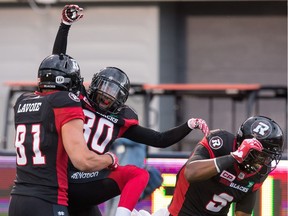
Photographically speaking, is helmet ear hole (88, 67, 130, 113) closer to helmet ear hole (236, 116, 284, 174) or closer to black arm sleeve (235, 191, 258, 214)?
helmet ear hole (236, 116, 284, 174)

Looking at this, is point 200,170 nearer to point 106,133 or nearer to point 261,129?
point 261,129

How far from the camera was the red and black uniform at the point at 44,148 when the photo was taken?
183 inches

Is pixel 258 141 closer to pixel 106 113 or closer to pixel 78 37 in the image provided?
pixel 106 113

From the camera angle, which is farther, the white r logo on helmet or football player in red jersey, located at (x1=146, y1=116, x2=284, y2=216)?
the white r logo on helmet

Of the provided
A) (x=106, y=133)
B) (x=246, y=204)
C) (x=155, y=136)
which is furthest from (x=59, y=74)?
(x=246, y=204)

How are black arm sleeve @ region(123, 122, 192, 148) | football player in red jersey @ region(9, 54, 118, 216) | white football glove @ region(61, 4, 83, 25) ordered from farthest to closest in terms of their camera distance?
1. white football glove @ region(61, 4, 83, 25)
2. black arm sleeve @ region(123, 122, 192, 148)
3. football player in red jersey @ region(9, 54, 118, 216)

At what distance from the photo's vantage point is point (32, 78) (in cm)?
1611

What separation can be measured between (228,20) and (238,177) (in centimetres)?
1104

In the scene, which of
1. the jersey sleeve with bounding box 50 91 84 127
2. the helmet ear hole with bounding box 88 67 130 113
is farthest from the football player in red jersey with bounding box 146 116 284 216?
the jersey sleeve with bounding box 50 91 84 127

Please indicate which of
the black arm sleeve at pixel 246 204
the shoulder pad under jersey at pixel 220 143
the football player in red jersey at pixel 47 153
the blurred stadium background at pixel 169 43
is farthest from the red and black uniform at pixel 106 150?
the blurred stadium background at pixel 169 43

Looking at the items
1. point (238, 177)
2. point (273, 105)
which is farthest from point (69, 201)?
point (273, 105)

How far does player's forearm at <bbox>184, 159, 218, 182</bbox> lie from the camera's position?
4914 millimetres

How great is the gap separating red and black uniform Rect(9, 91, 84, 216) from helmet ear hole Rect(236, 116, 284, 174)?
3.57ft

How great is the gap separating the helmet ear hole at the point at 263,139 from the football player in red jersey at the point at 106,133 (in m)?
0.29
